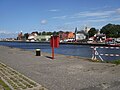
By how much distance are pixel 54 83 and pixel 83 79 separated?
1.35m

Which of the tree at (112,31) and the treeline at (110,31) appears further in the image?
the treeline at (110,31)

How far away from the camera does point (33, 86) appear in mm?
8844

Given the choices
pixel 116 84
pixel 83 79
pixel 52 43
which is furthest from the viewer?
pixel 52 43

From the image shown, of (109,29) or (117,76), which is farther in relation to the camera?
(109,29)

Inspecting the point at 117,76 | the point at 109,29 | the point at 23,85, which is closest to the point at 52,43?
the point at 117,76

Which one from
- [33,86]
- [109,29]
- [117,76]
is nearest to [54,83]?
[33,86]

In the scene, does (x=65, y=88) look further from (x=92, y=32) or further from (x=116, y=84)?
(x=92, y=32)

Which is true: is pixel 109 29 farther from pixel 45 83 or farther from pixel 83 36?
pixel 45 83

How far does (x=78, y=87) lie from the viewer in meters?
8.66

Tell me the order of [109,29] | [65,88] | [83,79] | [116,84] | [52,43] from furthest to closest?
[109,29], [52,43], [83,79], [116,84], [65,88]

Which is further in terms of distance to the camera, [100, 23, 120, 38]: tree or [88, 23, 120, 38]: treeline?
[88, 23, 120, 38]: treeline

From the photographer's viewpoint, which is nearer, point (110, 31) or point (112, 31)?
point (112, 31)

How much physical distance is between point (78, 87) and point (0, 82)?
121 inches

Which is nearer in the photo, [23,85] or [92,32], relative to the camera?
[23,85]
